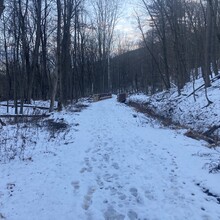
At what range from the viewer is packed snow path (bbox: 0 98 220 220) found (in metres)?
4.73

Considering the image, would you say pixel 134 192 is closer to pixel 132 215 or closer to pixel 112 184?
pixel 112 184

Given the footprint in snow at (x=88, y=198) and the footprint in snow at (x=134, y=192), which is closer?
the footprint in snow at (x=88, y=198)

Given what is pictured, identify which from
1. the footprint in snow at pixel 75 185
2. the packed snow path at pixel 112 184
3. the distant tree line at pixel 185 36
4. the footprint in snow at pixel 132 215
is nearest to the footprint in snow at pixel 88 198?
the packed snow path at pixel 112 184

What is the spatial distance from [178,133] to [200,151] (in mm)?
3427

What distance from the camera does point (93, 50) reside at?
56438 millimetres

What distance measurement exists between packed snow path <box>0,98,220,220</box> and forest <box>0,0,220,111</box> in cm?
436

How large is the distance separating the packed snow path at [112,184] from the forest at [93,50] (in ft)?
14.3

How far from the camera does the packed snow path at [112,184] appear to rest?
15.5 ft

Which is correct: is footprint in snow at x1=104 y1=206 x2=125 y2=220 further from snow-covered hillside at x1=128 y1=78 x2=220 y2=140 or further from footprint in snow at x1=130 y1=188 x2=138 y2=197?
snow-covered hillside at x1=128 y1=78 x2=220 y2=140

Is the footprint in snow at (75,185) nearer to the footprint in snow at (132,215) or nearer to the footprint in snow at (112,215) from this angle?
the footprint in snow at (112,215)

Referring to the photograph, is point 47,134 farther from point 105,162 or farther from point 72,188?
point 72,188

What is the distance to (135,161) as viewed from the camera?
7.53m

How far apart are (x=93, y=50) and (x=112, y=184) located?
5223 cm

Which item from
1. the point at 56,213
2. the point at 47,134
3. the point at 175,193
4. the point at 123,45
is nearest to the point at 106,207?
the point at 56,213
